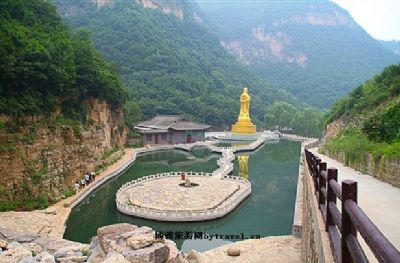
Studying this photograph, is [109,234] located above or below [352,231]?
below

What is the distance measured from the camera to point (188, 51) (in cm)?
8781

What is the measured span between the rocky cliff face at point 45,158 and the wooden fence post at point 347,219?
16.9 meters

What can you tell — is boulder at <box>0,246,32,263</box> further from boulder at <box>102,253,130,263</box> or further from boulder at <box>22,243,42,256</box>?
boulder at <box>102,253,130,263</box>

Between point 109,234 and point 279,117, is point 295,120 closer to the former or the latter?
point 279,117

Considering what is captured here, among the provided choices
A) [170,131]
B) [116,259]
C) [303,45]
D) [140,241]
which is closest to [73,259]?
[140,241]

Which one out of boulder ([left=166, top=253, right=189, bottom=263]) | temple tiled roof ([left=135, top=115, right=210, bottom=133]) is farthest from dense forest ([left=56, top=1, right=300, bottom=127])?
boulder ([left=166, top=253, right=189, bottom=263])

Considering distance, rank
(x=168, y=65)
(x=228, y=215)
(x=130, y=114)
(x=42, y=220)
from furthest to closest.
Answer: (x=168, y=65), (x=130, y=114), (x=228, y=215), (x=42, y=220)

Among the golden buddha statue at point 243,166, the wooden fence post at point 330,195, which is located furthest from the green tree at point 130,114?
the wooden fence post at point 330,195

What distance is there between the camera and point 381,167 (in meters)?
8.80

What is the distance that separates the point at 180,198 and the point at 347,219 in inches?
675

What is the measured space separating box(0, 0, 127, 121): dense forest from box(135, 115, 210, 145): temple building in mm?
16970

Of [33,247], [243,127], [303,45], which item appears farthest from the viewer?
[303,45]

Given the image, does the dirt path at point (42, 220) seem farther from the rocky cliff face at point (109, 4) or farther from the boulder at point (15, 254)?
the rocky cliff face at point (109, 4)

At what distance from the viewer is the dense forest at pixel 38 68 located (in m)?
18.7
